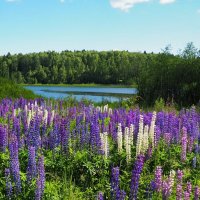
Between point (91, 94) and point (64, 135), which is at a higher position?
point (64, 135)

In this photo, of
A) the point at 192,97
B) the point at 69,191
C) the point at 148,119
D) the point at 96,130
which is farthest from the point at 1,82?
the point at 69,191

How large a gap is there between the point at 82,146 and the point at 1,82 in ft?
47.2

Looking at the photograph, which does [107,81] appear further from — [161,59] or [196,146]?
[196,146]

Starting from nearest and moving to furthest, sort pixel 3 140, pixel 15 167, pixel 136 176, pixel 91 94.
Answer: pixel 136 176
pixel 15 167
pixel 3 140
pixel 91 94

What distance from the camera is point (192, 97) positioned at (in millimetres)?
18969

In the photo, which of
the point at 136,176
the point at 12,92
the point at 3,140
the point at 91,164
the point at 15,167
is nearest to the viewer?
the point at 136,176

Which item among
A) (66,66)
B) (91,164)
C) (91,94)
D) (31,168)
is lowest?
(91,94)

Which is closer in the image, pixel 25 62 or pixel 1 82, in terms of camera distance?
→ pixel 1 82

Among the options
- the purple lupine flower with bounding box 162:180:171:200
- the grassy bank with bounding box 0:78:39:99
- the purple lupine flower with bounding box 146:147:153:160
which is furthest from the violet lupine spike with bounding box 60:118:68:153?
the grassy bank with bounding box 0:78:39:99

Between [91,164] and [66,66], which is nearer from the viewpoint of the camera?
[91,164]

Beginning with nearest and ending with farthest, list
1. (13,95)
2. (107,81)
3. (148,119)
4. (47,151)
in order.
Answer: (47,151)
(148,119)
(13,95)
(107,81)

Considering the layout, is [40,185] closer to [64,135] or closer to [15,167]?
[15,167]

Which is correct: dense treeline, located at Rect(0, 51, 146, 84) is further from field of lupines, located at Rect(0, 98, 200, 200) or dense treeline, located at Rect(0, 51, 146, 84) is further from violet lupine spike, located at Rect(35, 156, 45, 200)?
violet lupine spike, located at Rect(35, 156, 45, 200)

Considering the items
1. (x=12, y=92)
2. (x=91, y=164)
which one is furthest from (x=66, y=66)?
(x=91, y=164)
